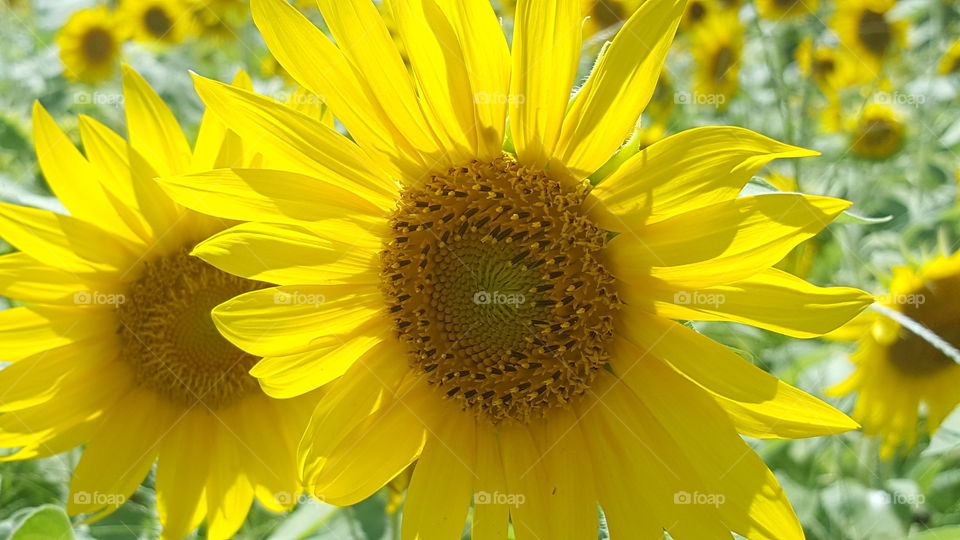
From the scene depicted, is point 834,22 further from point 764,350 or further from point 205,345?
point 205,345

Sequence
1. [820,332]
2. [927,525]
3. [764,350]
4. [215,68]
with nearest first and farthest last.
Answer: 1. [820,332]
2. [927,525]
3. [764,350]
4. [215,68]

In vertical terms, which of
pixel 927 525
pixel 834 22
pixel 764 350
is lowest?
pixel 927 525

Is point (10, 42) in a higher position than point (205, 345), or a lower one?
higher

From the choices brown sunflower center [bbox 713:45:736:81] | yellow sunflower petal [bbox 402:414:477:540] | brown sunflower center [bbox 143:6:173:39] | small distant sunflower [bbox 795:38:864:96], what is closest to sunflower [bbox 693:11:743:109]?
brown sunflower center [bbox 713:45:736:81]

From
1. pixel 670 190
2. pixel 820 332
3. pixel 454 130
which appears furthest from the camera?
pixel 454 130

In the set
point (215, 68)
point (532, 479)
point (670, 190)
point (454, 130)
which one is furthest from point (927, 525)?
point (215, 68)

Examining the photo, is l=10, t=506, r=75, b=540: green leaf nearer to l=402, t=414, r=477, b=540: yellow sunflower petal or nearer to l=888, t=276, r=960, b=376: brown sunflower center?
l=402, t=414, r=477, b=540: yellow sunflower petal

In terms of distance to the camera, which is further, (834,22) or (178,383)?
(834,22)
